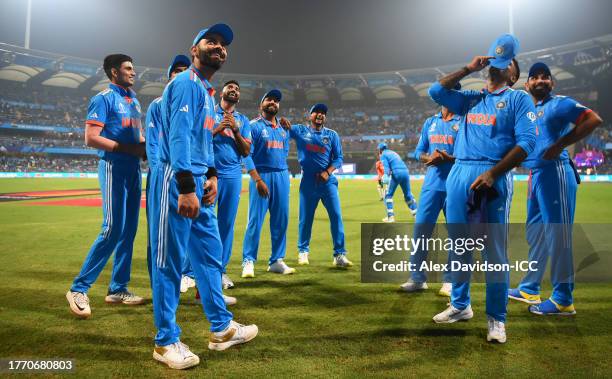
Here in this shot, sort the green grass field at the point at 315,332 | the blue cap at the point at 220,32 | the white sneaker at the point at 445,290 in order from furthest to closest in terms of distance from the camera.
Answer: the white sneaker at the point at 445,290
the blue cap at the point at 220,32
the green grass field at the point at 315,332

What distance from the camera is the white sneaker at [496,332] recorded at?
127 inches

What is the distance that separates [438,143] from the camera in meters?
5.39

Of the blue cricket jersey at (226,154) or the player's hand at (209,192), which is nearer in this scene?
the player's hand at (209,192)

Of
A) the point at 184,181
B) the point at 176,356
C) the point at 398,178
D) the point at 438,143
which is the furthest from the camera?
the point at 398,178

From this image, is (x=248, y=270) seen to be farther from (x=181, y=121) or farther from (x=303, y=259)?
(x=181, y=121)

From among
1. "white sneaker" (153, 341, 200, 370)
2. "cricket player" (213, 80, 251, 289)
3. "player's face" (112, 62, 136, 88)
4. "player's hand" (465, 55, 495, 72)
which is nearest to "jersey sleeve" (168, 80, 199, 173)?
"white sneaker" (153, 341, 200, 370)

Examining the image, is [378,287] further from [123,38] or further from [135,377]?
[123,38]

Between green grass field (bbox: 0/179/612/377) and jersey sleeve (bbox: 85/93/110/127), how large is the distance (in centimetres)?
196

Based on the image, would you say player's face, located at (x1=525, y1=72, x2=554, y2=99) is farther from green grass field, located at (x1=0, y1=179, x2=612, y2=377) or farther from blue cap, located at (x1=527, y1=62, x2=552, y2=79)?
green grass field, located at (x1=0, y1=179, x2=612, y2=377)

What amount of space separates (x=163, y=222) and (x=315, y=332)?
1.67 meters

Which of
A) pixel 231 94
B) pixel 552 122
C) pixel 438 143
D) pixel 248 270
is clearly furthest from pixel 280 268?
pixel 552 122

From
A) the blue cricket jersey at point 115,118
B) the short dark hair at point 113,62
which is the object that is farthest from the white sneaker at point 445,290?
the short dark hair at point 113,62

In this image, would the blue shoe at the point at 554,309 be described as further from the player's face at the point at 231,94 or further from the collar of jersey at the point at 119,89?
the collar of jersey at the point at 119,89

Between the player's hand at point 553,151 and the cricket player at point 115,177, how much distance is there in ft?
14.0
